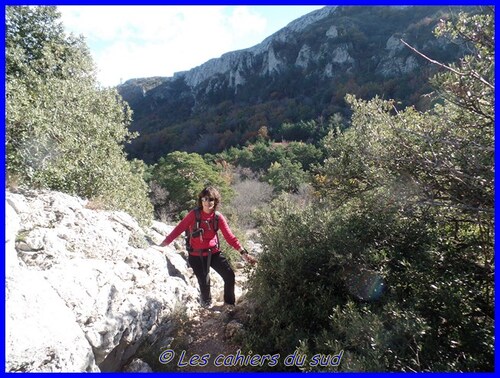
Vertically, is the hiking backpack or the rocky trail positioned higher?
the hiking backpack

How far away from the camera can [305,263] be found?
4.11 metres

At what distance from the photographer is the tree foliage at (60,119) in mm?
6043

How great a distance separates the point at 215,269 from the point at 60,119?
4.52 m

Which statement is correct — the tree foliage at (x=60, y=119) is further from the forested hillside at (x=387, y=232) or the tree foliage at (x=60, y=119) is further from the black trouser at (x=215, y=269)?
the black trouser at (x=215, y=269)

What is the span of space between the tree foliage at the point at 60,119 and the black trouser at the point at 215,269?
2307mm

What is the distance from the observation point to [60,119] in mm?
6977

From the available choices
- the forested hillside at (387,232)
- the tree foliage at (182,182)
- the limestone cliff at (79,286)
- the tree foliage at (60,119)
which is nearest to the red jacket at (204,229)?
the forested hillside at (387,232)

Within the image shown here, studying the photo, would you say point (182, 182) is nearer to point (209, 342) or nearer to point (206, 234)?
point (206, 234)

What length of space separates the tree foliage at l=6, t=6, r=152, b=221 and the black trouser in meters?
2.31

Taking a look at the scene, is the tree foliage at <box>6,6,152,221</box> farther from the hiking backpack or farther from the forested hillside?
the hiking backpack

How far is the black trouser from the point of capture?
4707 millimetres

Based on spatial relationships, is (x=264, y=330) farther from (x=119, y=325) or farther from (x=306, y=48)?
(x=306, y=48)

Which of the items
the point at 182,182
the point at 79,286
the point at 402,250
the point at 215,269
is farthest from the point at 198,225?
the point at 182,182

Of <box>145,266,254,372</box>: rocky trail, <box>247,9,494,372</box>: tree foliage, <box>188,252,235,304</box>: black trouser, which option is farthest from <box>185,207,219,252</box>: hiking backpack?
<box>145,266,254,372</box>: rocky trail
